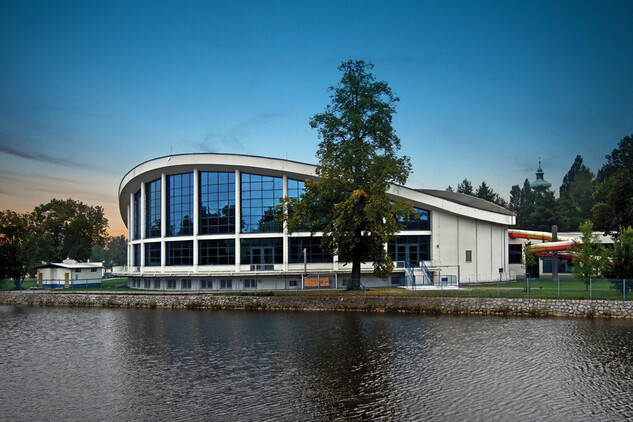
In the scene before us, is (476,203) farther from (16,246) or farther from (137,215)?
(16,246)

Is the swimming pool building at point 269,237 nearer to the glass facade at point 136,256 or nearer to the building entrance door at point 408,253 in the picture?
the building entrance door at point 408,253

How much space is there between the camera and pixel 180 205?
56500 millimetres

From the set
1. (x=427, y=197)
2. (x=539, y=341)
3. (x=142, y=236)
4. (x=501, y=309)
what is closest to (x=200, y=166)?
(x=142, y=236)

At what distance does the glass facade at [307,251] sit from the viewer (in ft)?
173

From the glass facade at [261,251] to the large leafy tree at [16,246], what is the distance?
27613 millimetres

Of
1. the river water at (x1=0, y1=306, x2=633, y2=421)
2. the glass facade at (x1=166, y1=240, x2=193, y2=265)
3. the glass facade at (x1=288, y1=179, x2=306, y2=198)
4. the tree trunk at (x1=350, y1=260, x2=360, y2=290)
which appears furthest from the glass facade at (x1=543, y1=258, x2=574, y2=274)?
the glass facade at (x1=166, y1=240, x2=193, y2=265)

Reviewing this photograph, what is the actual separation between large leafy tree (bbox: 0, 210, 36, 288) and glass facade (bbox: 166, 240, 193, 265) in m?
18.7

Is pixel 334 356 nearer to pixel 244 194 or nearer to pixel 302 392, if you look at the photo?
pixel 302 392

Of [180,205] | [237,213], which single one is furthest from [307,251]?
[180,205]

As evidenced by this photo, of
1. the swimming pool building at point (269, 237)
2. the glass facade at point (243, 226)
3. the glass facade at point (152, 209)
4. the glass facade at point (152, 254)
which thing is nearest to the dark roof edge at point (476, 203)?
the swimming pool building at point (269, 237)

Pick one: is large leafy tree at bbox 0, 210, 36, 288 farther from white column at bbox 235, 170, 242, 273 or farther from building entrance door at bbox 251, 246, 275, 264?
building entrance door at bbox 251, 246, 275, 264

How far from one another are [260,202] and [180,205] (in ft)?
31.2

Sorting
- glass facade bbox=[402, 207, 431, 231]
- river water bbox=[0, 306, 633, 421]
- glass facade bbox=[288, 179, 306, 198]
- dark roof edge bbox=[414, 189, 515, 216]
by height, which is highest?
glass facade bbox=[288, 179, 306, 198]

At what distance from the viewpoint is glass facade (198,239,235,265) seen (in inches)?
2137
